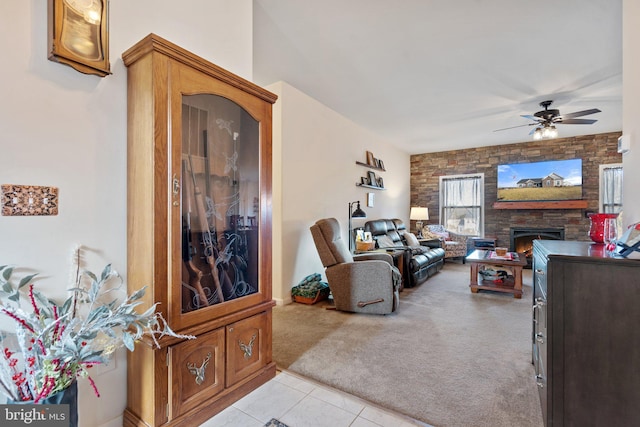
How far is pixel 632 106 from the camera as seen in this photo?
1.74m

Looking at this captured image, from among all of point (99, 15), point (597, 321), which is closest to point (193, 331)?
point (99, 15)

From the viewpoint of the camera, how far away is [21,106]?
1.21 metres

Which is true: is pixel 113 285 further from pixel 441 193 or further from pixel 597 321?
pixel 441 193

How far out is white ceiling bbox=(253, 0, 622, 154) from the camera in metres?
2.35

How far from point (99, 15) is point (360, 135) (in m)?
4.55

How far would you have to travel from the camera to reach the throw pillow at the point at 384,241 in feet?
16.4

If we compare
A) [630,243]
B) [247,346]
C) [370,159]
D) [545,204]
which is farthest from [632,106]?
[545,204]

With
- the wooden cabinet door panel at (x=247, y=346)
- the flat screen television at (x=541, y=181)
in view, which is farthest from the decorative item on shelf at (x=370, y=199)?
the wooden cabinet door panel at (x=247, y=346)

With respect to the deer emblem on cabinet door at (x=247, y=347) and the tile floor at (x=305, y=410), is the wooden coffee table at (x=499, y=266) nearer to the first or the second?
the tile floor at (x=305, y=410)

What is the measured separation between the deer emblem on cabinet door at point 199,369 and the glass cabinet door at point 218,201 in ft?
0.96

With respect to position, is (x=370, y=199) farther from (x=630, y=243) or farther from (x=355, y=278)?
(x=630, y=243)

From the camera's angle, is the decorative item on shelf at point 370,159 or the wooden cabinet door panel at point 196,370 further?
the decorative item on shelf at point 370,159

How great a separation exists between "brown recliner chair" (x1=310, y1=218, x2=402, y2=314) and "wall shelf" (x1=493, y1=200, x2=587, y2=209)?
4534 millimetres

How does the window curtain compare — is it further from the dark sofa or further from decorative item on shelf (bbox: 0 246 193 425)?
decorative item on shelf (bbox: 0 246 193 425)
